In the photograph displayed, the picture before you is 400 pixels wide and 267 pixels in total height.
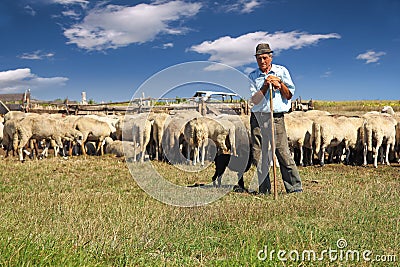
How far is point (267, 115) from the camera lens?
742 centimetres

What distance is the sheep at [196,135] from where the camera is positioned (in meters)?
12.7

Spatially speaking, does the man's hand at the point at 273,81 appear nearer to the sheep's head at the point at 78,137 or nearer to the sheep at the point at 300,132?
the sheep at the point at 300,132

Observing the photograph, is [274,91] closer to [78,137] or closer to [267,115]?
[267,115]

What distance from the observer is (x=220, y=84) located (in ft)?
20.5

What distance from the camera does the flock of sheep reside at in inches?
499

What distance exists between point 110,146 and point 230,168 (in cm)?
897

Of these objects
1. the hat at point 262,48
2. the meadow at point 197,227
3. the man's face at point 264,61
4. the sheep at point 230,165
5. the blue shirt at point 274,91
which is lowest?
the meadow at point 197,227

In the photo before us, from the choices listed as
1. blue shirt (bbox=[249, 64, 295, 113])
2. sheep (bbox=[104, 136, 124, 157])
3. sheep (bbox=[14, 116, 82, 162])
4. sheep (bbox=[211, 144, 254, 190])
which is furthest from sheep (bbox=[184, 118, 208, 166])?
blue shirt (bbox=[249, 64, 295, 113])

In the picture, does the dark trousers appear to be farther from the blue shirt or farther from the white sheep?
the white sheep

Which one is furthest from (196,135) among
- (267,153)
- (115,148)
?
(267,153)

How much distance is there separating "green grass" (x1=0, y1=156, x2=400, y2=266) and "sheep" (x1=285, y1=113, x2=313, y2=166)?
13.7 ft

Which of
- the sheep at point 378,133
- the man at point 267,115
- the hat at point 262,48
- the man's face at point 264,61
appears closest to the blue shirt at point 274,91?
the man at point 267,115

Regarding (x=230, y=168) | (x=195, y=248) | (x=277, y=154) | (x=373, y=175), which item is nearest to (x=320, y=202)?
(x=277, y=154)

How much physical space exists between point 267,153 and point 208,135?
5.43 meters
